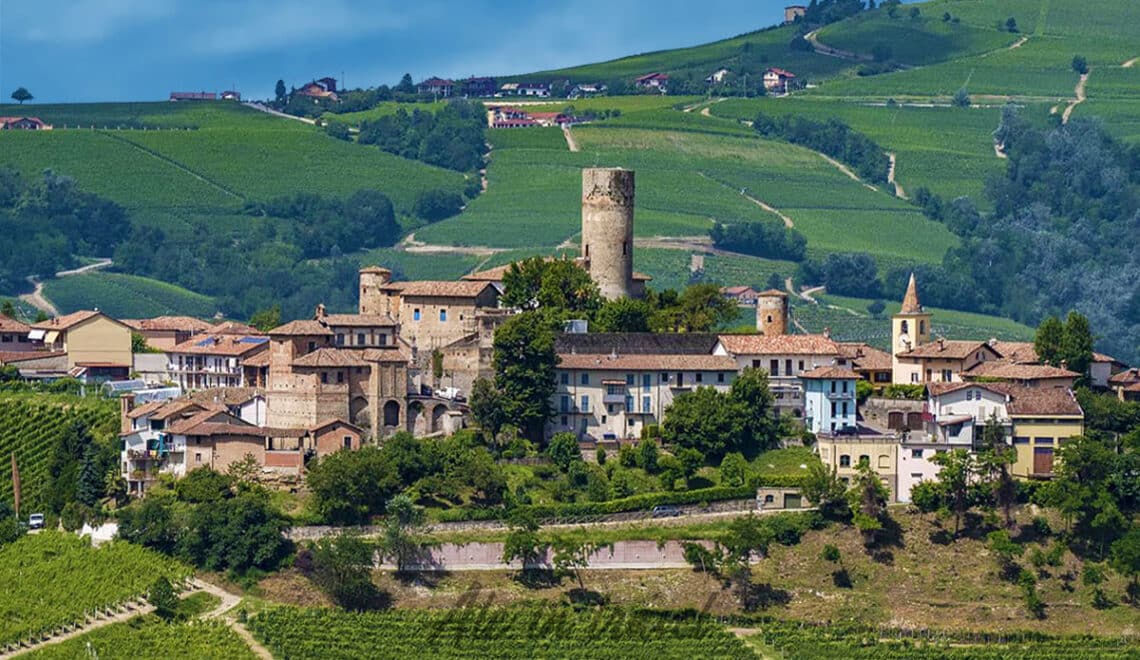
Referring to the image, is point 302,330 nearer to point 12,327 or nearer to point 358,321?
point 358,321

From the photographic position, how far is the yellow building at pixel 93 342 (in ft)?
292

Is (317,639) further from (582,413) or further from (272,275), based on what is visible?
(272,275)

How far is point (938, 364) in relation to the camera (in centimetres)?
8150

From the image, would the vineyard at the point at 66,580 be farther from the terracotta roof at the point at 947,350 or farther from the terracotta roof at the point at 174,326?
the terracotta roof at the point at 947,350

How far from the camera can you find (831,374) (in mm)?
77625

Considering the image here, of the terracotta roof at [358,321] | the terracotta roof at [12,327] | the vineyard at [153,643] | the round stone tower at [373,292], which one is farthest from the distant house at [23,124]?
the vineyard at [153,643]

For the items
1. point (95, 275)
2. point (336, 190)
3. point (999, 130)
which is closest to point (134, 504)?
point (95, 275)

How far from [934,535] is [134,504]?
22.5 m

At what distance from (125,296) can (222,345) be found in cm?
6753

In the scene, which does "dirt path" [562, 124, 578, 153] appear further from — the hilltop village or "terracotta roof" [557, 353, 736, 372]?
"terracotta roof" [557, 353, 736, 372]

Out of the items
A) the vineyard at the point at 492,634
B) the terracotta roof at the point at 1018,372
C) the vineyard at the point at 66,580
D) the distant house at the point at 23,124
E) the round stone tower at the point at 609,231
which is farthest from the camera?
the distant house at the point at 23,124

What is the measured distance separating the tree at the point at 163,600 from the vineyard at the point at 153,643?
18.2 inches

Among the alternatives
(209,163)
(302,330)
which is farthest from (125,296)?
(302,330)

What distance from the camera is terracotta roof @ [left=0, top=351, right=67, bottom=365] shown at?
88.8 metres
